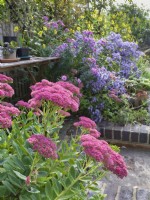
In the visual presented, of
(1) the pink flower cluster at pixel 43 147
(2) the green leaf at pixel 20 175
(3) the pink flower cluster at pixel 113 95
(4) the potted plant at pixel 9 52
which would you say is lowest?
(3) the pink flower cluster at pixel 113 95

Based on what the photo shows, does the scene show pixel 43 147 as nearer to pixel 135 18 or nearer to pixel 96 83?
pixel 96 83

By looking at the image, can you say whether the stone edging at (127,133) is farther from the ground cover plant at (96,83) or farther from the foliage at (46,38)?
the foliage at (46,38)

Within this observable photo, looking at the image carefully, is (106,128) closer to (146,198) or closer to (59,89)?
(146,198)

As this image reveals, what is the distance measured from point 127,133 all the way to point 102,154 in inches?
88.9

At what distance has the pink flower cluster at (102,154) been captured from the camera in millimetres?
1110

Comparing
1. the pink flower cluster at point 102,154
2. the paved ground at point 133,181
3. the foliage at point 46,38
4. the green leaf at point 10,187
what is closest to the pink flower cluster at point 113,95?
the paved ground at point 133,181

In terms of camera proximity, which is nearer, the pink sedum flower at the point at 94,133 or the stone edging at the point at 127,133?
the pink sedum flower at the point at 94,133

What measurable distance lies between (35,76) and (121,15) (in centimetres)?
444

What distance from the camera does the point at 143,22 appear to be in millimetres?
9477

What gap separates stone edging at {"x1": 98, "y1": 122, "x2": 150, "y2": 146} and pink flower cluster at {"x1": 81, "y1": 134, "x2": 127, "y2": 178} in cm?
205

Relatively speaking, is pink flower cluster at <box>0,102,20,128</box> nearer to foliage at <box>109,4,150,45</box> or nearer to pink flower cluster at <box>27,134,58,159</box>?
pink flower cluster at <box>27,134,58,159</box>

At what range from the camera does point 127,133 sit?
332 centimetres

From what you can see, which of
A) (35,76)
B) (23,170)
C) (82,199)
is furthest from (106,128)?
(23,170)

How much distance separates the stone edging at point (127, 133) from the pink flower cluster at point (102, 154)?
205 cm
